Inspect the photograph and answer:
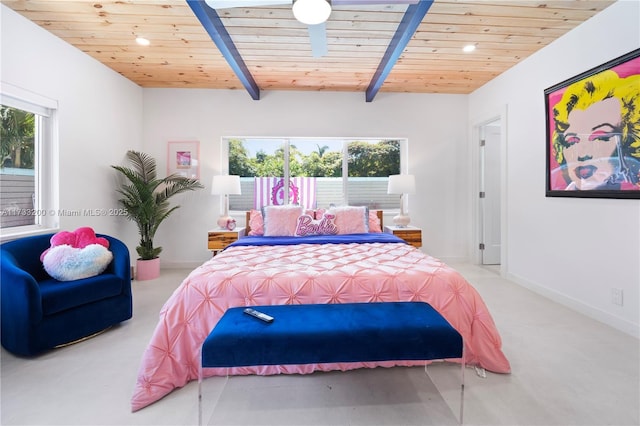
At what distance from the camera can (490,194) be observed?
4520mm

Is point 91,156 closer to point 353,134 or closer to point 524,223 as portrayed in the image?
point 353,134

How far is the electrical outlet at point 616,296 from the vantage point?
2.41m

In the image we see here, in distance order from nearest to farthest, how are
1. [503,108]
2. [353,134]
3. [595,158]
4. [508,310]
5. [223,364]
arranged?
[223,364], [595,158], [508,310], [503,108], [353,134]

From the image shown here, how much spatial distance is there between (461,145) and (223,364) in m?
4.57

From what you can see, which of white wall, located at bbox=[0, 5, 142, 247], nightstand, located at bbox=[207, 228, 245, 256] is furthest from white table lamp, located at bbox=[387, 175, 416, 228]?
white wall, located at bbox=[0, 5, 142, 247]

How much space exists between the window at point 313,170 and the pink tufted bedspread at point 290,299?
260 centimetres

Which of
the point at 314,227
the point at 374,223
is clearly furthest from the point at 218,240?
the point at 374,223

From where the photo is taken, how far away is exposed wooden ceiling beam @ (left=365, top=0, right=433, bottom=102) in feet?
7.62

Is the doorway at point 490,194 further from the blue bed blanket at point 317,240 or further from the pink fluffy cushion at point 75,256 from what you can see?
the pink fluffy cushion at point 75,256

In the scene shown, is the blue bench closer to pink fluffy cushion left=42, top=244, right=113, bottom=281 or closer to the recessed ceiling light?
pink fluffy cushion left=42, top=244, right=113, bottom=281

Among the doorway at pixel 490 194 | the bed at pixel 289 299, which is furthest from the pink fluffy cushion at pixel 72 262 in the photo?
the doorway at pixel 490 194

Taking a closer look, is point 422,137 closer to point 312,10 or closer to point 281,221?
point 281,221

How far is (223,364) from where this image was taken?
1.35 m

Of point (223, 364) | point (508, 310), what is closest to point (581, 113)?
point (508, 310)
